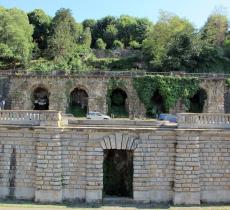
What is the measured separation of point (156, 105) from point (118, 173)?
92.1ft

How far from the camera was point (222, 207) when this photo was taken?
20.1m

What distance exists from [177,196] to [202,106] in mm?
29866

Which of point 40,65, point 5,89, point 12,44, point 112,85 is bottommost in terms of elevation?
point 5,89

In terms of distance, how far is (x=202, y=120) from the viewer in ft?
69.0

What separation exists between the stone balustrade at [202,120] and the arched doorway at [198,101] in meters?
28.1

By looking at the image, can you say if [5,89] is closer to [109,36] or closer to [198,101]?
[198,101]

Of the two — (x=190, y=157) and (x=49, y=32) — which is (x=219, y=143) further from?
(x=49, y=32)

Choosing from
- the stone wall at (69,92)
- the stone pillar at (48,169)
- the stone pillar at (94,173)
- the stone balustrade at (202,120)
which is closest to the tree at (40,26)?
the stone wall at (69,92)

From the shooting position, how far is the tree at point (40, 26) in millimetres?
75562

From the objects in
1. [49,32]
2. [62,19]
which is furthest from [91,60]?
[49,32]

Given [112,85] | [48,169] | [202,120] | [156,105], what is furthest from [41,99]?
[202,120]

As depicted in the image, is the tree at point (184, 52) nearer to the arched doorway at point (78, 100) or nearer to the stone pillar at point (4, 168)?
the arched doorway at point (78, 100)

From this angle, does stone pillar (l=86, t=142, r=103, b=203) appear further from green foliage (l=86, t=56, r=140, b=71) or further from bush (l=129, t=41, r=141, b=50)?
bush (l=129, t=41, r=141, b=50)

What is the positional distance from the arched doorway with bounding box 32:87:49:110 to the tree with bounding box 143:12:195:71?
14.0m
